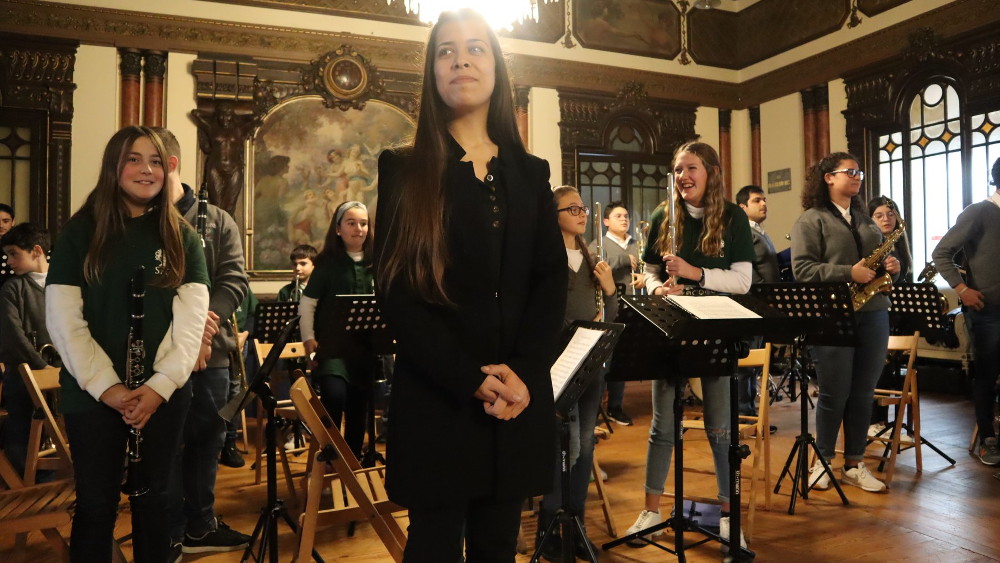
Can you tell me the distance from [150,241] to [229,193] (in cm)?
610

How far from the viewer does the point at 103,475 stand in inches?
84.9

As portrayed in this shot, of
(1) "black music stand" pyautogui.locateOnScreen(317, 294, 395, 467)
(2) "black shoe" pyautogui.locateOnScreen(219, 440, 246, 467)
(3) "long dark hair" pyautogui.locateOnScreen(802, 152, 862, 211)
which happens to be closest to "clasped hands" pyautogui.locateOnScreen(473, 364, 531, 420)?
(1) "black music stand" pyautogui.locateOnScreen(317, 294, 395, 467)

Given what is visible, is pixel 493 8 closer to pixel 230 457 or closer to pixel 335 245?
pixel 335 245

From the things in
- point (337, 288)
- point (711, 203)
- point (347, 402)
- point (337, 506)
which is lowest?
point (337, 506)

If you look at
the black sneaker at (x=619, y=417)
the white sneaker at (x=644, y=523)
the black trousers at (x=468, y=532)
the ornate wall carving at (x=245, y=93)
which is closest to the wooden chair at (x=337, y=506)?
the black trousers at (x=468, y=532)

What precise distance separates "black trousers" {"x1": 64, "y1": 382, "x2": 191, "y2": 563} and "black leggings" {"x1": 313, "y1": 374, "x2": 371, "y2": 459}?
1527 mm

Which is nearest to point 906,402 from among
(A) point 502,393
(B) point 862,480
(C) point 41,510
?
→ (B) point 862,480

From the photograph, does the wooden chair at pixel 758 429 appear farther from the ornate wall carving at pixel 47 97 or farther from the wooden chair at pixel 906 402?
the ornate wall carving at pixel 47 97

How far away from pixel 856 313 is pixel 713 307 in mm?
1804

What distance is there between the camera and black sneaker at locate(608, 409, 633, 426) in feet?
19.9

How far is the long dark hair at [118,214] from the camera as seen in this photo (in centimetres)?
221

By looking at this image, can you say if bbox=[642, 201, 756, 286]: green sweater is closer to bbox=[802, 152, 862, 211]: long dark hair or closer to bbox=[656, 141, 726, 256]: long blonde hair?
bbox=[656, 141, 726, 256]: long blonde hair

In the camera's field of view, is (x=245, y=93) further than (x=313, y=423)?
Yes

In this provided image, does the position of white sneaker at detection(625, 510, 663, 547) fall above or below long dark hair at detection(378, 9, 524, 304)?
below
